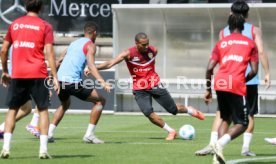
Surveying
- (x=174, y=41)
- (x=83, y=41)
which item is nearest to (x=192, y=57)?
(x=174, y=41)

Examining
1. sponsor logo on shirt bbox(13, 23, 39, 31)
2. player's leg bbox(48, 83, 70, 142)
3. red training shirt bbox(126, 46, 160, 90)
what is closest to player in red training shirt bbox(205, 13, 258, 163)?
sponsor logo on shirt bbox(13, 23, 39, 31)

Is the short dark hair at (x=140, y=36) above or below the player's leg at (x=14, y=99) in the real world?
above

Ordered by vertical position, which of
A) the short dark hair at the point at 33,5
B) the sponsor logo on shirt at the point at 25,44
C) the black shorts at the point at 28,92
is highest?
the short dark hair at the point at 33,5

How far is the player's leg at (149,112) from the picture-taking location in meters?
17.0

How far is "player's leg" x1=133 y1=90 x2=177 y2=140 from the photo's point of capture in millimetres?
17050

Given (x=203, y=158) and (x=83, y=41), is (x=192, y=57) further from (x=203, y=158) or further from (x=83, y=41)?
(x=203, y=158)

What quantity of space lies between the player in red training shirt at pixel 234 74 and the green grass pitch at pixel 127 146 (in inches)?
27.2

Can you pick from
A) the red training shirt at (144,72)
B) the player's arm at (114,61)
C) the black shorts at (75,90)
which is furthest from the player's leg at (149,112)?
the black shorts at (75,90)

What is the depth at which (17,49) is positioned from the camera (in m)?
13.0

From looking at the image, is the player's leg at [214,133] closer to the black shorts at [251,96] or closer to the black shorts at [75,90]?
the black shorts at [251,96]

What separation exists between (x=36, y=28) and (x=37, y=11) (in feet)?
0.81

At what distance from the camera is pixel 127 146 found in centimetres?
1531

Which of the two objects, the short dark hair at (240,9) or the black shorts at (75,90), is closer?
the short dark hair at (240,9)

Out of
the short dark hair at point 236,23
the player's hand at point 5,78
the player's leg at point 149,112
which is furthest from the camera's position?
the player's leg at point 149,112
